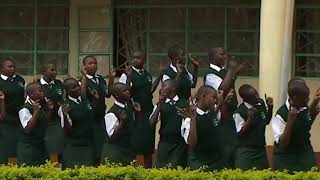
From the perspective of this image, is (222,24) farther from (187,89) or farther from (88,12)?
(187,89)

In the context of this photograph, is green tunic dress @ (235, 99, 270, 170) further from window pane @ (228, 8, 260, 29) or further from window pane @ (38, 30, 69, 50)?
window pane @ (38, 30, 69, 50)

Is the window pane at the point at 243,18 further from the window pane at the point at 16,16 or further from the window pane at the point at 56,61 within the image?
the window pane at the point at 16,16

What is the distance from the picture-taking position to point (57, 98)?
9.85m

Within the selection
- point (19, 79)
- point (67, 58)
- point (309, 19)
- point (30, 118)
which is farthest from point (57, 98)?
point (309, 19)

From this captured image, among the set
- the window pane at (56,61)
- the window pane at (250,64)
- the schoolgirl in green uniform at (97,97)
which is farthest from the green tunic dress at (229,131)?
the window pane at (56,61)

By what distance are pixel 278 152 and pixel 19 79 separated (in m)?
3.56

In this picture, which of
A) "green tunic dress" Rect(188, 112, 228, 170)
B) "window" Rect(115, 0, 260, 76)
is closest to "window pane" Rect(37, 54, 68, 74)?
"window" Rect(115, 0, 260, 76)

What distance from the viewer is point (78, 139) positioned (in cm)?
862

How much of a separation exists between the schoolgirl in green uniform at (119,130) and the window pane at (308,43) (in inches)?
167

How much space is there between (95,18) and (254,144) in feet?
16.0

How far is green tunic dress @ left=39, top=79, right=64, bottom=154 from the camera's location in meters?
9.78

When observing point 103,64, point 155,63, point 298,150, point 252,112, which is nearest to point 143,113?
point 252,112

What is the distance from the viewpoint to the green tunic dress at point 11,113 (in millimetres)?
9828

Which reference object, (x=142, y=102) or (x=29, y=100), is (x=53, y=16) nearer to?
(x=142, y=102)
